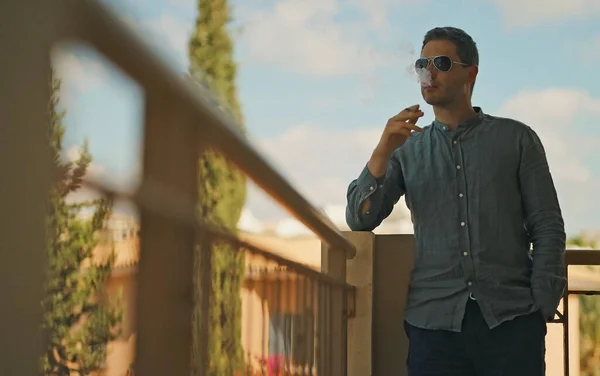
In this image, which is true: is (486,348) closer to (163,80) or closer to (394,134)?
(394,134)

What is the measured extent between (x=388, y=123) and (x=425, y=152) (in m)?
0.17

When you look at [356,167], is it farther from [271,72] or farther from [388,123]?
[388,123]

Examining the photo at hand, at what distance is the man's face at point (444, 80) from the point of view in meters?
2.16

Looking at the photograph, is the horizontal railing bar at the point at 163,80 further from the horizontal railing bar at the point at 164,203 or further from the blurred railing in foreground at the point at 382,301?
the blurred railing in foreground at the point at 382,301

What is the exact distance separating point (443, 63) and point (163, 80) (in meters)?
1.73

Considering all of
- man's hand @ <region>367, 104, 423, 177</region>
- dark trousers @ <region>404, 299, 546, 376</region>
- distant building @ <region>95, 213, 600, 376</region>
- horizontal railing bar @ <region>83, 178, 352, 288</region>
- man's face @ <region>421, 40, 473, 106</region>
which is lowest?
dark trousers @ <region>404, 299, 546, 376</region>

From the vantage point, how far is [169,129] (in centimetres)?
58

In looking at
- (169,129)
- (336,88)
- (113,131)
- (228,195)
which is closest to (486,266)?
(228,195)

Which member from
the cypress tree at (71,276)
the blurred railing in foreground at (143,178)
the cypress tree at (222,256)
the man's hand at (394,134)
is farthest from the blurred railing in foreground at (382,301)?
the cypress tree at (71,276)

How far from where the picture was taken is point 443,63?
2.17 metres

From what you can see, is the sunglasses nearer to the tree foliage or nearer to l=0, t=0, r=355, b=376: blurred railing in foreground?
l=0, t=0, r=355, b=376: blurred railing in foreground

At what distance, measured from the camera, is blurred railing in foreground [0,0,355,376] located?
1.19 feet

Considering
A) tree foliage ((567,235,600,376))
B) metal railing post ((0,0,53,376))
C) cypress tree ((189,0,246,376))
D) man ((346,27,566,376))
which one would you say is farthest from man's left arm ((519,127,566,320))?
metal railing post ((0,0,53,376))

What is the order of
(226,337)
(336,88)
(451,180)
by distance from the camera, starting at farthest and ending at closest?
1. (336,88)
2. (451,180)
3. (226,337)
